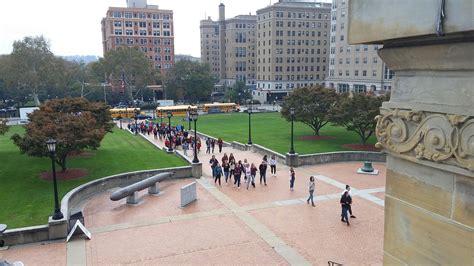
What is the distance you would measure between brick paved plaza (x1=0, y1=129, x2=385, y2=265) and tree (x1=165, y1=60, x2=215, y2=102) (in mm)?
72254

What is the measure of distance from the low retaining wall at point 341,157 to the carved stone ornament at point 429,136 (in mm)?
21433

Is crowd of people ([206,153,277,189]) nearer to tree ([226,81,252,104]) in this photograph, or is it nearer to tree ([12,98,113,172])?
tree ([12,98,113,172])

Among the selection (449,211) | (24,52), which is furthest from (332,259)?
(24,52)

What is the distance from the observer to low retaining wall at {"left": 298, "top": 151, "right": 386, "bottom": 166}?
26.3 m

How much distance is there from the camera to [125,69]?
8112cm

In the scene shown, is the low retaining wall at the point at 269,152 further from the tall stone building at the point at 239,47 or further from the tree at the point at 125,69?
the tall stone building at the point at 239,47

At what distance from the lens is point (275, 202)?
18.2 m

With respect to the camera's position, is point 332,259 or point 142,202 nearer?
point 332,259

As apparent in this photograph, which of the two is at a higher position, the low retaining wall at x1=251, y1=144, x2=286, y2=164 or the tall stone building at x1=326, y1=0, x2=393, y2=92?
the tall stone building at x1=326, y1=0, x2=393, y2=92

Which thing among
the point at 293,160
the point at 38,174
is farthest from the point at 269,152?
the point at 38,174

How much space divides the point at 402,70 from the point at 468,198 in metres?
1.57

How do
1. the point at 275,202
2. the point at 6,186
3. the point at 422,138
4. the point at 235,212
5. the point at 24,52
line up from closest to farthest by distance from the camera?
1. the point at 422,138
2. the point at 235,212
3. the point at 275,202
4. the point at 6,186
5. the point at 24,52

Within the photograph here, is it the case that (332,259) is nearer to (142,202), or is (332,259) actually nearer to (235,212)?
(235,212)

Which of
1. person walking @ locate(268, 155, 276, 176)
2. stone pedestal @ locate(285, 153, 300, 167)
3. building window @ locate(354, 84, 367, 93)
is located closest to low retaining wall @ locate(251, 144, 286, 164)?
stone pedestal @ locate(285, 153, 300, 167)
